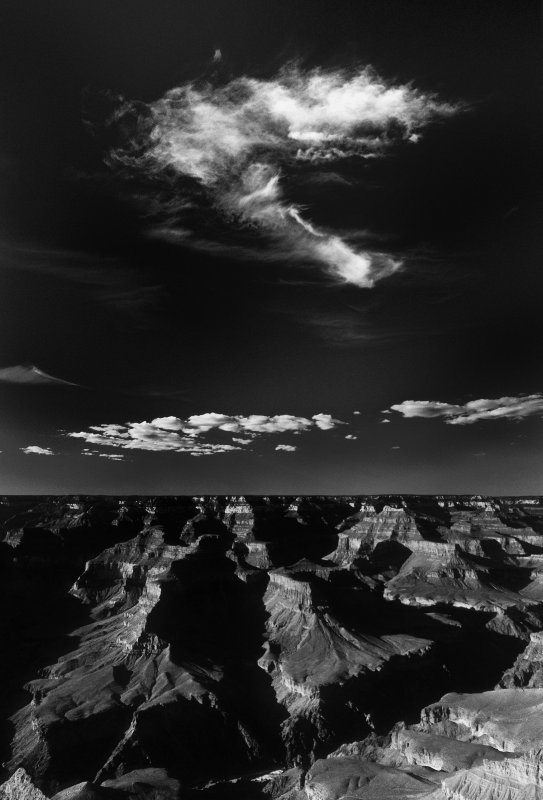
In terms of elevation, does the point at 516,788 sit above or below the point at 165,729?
above

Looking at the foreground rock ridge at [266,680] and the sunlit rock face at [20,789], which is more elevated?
the foreground rock ridge at [266,680]

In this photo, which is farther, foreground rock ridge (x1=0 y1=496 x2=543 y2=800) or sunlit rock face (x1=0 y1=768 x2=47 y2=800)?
sunlit rock face (x1=0 y1=768 x2=47 y2=800)

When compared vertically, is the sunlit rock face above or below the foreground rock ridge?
below

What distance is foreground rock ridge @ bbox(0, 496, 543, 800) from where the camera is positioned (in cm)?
6322

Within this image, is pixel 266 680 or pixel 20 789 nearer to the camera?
pixel 20 789

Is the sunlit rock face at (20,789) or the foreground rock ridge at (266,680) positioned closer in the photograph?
the foreground rock ridge at (266,680)

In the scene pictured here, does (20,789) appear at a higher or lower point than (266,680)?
lower

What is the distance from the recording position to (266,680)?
340 ft

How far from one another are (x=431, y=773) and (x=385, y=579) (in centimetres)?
12024

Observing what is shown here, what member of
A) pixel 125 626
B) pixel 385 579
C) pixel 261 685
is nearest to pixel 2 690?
pixel 125 626

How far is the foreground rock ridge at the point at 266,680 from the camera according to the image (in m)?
63.2

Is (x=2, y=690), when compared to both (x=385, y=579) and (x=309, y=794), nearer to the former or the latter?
(x=309, y=794)

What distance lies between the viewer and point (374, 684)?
95.0 metres

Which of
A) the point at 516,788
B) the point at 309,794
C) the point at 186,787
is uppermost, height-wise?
the point at 516,788
